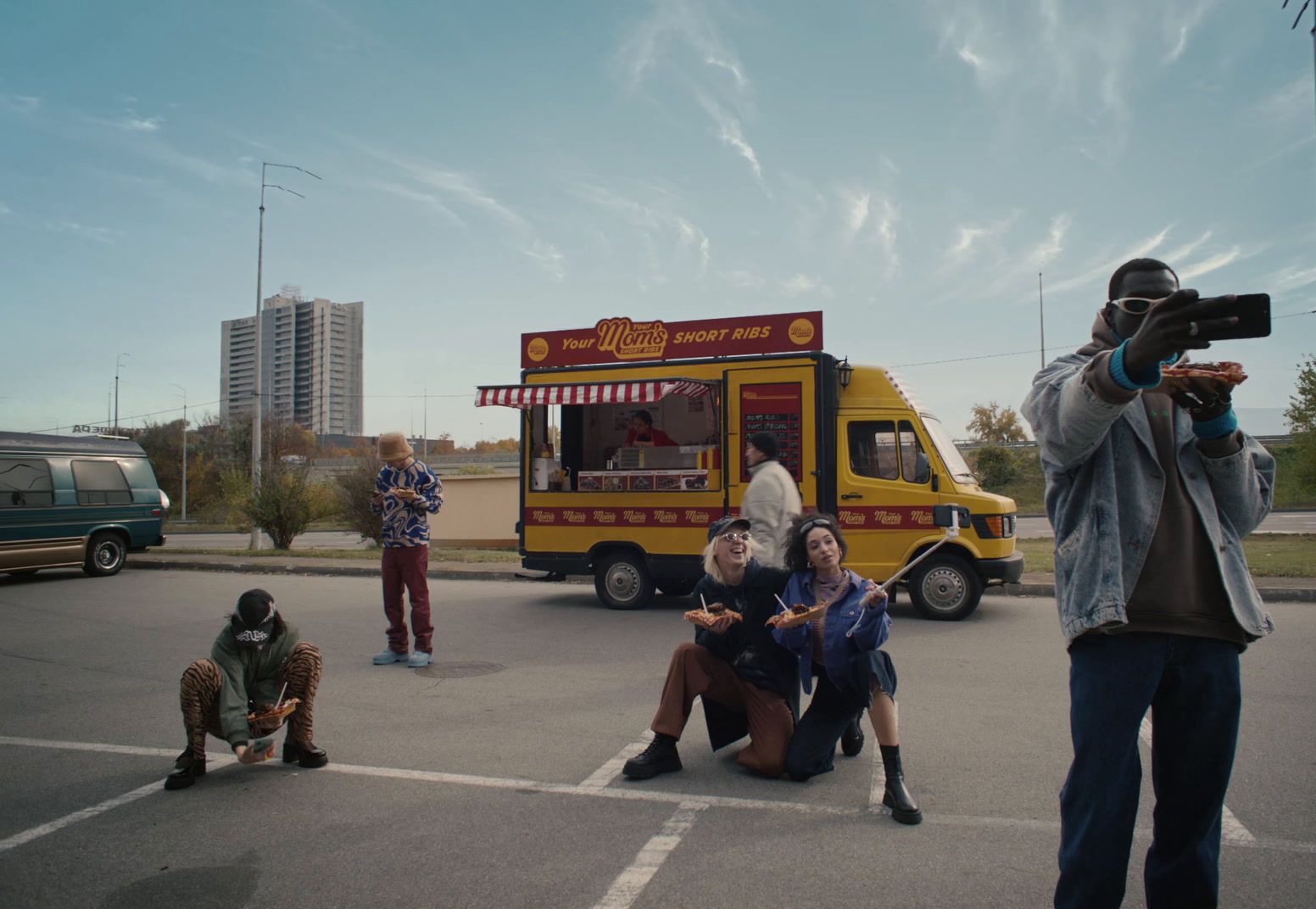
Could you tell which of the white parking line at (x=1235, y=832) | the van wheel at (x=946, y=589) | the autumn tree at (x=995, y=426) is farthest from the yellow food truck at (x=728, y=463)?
the autumn tree at (x=995, y=426)

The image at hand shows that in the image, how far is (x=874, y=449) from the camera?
10.5 m

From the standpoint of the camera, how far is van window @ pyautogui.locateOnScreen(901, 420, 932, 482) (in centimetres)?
1020

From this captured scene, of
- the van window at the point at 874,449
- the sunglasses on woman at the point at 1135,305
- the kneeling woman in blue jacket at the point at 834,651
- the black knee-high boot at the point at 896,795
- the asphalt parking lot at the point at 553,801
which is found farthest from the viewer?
the van window at the point at 874,449

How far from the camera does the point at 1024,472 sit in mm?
45219

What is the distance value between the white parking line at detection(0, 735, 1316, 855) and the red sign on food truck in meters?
7.21

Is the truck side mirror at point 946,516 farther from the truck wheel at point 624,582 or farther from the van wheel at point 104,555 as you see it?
the van wheel at point 104,555

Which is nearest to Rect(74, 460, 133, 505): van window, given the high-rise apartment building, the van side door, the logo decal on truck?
the logo decal on truck

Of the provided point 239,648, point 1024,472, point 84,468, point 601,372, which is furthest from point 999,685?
point 1024,472

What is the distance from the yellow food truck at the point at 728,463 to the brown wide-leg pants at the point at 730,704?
15.9 feet

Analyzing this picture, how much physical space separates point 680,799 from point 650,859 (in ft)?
2.48

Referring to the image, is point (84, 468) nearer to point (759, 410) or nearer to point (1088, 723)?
point (759, 410)

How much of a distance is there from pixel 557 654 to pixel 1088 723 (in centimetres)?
630

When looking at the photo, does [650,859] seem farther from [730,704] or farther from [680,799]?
[730,704]

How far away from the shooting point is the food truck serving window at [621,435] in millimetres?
11086
